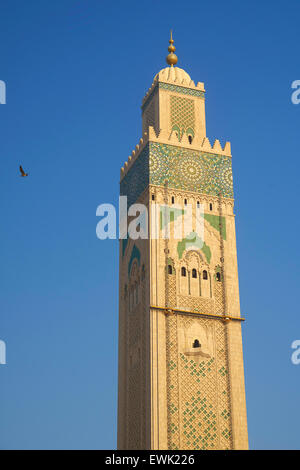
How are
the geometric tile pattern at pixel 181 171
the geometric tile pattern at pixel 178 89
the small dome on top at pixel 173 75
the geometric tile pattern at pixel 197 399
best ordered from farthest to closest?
the small dome on top at pixel 173 75 → the geometric tile pattern at pixel 178 89 → the geometric tile pattern at pixel 181 171 → the geometric tile pattern at pixel 197 399

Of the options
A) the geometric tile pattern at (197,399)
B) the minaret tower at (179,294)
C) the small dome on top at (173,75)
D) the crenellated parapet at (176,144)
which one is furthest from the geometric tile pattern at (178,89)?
the geometric tile pattern at (197,399)

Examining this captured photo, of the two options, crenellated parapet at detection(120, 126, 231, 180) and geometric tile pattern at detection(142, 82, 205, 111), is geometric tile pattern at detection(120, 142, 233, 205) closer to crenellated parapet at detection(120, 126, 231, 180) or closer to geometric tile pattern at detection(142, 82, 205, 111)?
crenellated parapet at detection(120, 126, 231, 180)

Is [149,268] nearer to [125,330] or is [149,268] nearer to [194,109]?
[125,330]

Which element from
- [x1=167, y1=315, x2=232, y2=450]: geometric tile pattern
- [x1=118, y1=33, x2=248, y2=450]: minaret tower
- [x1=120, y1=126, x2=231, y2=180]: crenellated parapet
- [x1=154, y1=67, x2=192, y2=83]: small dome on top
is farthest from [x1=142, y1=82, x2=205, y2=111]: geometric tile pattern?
[x1=167, y1=315, x2=232, y2=450]: geometric tile pattern

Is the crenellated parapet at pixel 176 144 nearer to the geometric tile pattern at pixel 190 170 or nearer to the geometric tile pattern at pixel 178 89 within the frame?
the geometric tile pattern at pixel 190 170

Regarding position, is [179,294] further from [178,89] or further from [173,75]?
[173,75]

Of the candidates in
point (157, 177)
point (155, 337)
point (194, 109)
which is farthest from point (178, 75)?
point (155, 337)
